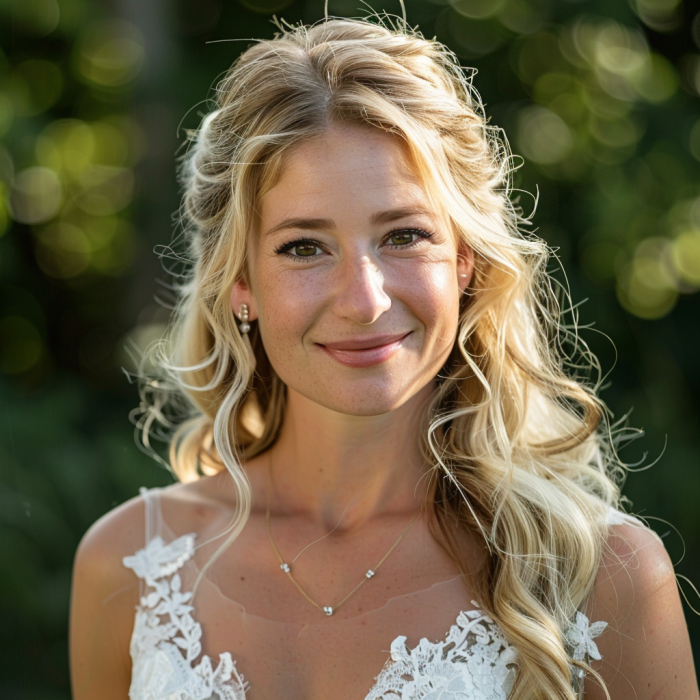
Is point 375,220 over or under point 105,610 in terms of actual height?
over

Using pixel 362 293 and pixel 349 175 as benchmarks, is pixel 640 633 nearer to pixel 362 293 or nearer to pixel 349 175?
pixel 362 293

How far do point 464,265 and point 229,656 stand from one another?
46.7 inches

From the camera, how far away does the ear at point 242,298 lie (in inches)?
96.7

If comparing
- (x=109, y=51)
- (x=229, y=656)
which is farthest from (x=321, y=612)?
(x=109, y=51)

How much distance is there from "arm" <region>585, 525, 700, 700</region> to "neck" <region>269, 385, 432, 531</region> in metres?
0.56

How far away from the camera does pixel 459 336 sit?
8.04ft

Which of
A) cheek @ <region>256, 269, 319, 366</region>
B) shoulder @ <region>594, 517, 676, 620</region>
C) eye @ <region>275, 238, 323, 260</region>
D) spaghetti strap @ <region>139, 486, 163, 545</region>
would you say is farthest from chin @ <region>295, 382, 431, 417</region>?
spaghetti strap @ <region>139, 486, 163, 545</region>

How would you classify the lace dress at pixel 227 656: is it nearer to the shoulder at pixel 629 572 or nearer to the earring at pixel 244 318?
the shoulder at pixel 629 572

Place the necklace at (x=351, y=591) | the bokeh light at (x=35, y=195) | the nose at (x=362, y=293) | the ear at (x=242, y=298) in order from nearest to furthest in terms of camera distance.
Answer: the nose at (x=362, y=293), the necklace at (x=351, y=591), the ear at (x=242, y=298), the bokeh light at (x=35, y=195)

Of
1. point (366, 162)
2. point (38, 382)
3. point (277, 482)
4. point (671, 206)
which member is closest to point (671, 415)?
point (671, 206)

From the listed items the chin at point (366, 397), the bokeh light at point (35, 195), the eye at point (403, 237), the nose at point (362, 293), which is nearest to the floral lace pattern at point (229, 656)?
the chin at point (366, 397)

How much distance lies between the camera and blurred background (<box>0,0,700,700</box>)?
144 inches

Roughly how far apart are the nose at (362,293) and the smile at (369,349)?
2.3 inches

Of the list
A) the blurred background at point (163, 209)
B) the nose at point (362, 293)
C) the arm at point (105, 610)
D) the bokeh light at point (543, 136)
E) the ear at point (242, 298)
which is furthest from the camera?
the bokeh light at point (543, 136)
